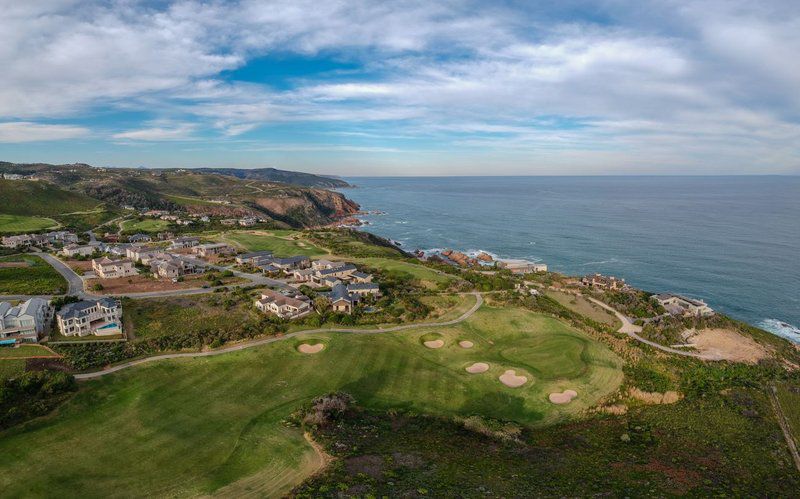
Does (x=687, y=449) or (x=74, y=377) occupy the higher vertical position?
(x=74, y=377)

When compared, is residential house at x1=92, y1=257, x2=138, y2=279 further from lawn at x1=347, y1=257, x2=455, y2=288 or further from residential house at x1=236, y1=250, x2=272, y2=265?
lawn at x1=347, y1=257, x2=455, y2=288

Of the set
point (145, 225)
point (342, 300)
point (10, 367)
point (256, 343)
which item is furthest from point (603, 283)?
point (145, 225)

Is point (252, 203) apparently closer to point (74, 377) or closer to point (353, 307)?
point (353, 307)

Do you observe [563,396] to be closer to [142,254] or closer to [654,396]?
[654,396]

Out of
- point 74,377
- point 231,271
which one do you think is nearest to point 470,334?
point 74,377

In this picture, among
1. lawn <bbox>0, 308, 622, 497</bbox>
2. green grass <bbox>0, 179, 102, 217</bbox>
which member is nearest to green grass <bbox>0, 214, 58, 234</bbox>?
green grass <bbox>0, 179, 102, 217</bbox>
